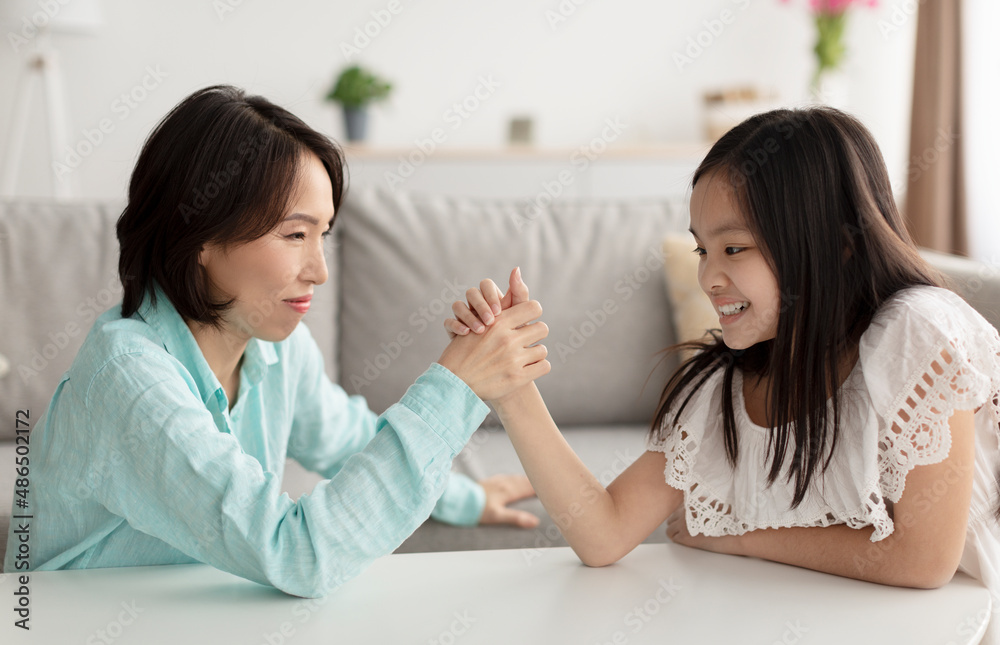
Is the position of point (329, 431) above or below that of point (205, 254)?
below

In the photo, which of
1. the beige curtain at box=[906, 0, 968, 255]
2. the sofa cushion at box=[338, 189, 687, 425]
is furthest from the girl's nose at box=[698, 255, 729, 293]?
the beige curtain at box=[906, 0, 968, 255]

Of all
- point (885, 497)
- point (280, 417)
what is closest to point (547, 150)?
point (280, 417)

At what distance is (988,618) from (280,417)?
2.93ft

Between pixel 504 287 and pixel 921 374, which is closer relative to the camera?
pixel 921 374

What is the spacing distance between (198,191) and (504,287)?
3.25 ft

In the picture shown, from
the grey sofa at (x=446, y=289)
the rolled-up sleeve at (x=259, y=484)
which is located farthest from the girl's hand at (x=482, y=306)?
the grey sofa at (x=446, y=289)

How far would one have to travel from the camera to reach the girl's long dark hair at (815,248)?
902mm

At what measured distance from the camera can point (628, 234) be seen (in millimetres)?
1931

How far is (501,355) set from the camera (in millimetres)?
893

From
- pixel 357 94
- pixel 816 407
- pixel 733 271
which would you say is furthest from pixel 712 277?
pixel 357 94

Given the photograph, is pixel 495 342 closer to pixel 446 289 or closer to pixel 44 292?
pixel 446 289

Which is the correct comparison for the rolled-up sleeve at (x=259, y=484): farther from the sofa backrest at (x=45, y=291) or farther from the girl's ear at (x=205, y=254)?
the sofa backrest at (x=45, y=291)

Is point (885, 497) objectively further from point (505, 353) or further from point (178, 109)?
point (178, 109)

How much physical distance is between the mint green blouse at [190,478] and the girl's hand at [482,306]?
91 millimetres
